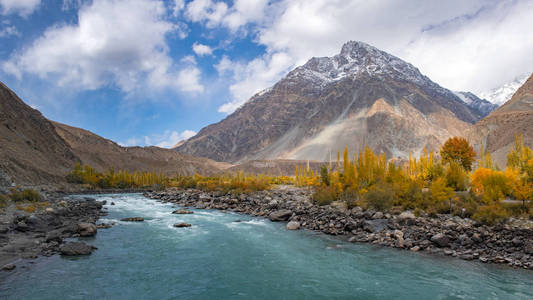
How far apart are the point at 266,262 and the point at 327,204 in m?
15.8

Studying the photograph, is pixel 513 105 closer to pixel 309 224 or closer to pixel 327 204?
pixel 327 204

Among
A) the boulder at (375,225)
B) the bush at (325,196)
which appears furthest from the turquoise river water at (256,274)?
the bush at (325,196)

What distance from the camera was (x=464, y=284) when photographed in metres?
11.1

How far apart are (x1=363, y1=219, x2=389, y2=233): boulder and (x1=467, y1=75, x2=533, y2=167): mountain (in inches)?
2490

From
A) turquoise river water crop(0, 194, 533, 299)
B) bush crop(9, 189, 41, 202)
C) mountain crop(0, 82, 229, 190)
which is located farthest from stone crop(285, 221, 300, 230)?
mountain crop(0, 82, 229, 190)

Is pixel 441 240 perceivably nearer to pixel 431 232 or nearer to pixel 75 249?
pixel 431 232

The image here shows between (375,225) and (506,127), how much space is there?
3762 inches

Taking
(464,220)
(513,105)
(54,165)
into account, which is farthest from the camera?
(513,105)

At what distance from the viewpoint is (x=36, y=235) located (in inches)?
631

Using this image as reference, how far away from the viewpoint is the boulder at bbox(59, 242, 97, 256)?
44.9 feet

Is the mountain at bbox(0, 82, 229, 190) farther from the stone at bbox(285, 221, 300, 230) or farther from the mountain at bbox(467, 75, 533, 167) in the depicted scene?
the mountain at bbox(467, 75, 533, 167)

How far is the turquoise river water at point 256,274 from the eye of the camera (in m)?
10.4

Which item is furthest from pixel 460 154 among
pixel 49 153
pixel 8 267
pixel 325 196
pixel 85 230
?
pixel 49 153

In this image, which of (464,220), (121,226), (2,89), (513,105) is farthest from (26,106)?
(513,105)
